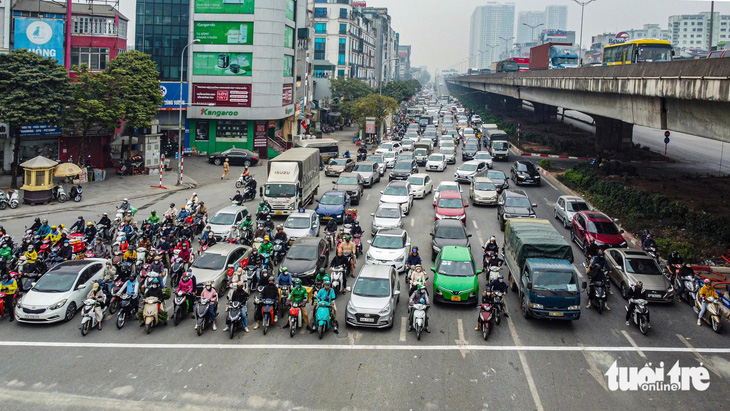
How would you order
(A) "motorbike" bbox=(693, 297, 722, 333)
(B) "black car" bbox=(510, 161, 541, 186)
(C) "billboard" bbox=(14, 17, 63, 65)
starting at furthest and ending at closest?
(B) "black car" bbox=(510, 161, 541, 186) < (C) "billboard" bbox=(14, 17, 63, 65) < (A) "motorbike" bbox=(693, 297, 722, 333)

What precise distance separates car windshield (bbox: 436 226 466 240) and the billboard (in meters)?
29.8

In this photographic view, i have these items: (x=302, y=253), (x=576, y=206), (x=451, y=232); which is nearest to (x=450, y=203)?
(x=451, y=232)

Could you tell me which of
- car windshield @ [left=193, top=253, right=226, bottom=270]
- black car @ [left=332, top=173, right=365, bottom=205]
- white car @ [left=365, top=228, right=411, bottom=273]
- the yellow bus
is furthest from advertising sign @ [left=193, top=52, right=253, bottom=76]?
car windshield @ [left=193, top=253, right=226, bottom=270]

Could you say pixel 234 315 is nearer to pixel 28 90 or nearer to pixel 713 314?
pixel 713 314

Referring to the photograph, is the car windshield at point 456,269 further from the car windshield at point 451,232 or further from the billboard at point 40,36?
the billboard at point 40,36

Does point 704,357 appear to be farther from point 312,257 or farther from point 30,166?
point 30,166

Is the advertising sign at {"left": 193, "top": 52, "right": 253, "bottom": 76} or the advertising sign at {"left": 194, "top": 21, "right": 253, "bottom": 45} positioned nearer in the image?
the advertising sign at {"left": 194, "top": 21, "right": 253, "bottom": 45}

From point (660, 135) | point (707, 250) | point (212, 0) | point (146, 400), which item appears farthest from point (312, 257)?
point (660, 135)

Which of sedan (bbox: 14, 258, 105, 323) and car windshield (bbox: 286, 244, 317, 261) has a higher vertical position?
car windshield (bbox: 286, 244, 317, 261)

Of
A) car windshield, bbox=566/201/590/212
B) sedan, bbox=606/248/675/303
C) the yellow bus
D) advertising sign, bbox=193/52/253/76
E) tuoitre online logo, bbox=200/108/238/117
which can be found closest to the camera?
sedan, bbox=606/248/675/303

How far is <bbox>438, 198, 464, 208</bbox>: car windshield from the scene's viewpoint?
29797mm

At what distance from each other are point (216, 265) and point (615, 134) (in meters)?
46.0

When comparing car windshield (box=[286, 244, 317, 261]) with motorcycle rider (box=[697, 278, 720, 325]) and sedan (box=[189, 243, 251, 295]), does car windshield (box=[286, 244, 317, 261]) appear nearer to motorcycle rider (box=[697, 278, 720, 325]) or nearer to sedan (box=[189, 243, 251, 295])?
sedan (box=[189, 243, 251, 295])

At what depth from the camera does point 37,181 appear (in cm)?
3275
